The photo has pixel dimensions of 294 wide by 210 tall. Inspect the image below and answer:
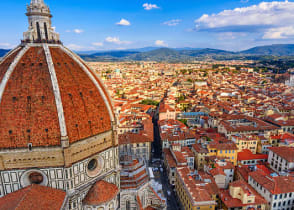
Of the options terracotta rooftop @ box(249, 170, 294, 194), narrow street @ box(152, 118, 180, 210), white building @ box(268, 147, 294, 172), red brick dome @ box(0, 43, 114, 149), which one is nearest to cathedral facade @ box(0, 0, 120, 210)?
red brick dome @ box(0, 43, 114, 149)

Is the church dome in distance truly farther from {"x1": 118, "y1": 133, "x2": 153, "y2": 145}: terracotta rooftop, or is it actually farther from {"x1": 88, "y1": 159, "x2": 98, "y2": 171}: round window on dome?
{"x1": 118, "y1": 133, "x2": 153, "y2": 145}: terracotta rooftop

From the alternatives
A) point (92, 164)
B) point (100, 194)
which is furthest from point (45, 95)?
point (100, 194)

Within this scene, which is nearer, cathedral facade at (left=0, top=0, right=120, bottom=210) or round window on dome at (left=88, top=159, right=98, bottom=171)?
cathedral facade at (left=0, top=0, right=120, bottom=210)

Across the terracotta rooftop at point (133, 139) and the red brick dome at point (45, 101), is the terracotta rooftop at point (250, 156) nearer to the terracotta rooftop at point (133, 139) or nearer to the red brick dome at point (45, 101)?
the terracotta rooftop at point (133, 139)

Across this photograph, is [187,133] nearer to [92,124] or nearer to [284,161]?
[284,161]

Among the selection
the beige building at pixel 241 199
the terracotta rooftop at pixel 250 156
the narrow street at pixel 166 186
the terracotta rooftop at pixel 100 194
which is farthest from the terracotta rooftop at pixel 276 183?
the terracotta rooftop at pixel 100 194

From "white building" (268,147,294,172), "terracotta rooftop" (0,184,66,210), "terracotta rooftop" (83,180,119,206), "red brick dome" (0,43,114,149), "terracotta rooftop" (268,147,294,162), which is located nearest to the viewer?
"terracotta rooftop" (0,184,66,210)

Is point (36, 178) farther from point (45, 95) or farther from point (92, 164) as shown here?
point (45, 95)
